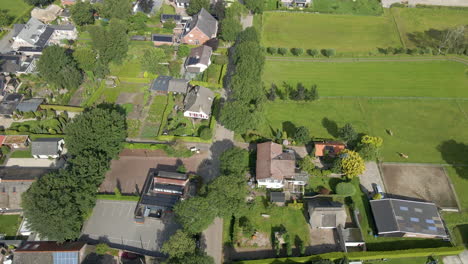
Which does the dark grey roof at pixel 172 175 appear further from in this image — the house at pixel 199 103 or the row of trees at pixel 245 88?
the house at pixel 199 103

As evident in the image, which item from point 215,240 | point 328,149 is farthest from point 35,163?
point 328,149

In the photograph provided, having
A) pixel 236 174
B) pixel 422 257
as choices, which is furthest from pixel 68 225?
pixel 422 257

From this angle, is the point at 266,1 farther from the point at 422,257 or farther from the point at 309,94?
the point at 422,257

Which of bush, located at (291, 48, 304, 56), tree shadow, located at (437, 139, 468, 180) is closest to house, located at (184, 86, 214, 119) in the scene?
bush, located at (291, 48, 304, 56)

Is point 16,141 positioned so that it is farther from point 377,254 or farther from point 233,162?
point 377,254

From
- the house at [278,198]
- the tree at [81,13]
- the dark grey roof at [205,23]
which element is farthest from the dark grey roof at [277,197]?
the tree at [81,13]

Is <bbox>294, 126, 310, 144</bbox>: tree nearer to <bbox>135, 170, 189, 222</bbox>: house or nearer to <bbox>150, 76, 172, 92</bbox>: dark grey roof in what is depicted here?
<bbox>135, 170, 189, 222</bbox>: house
